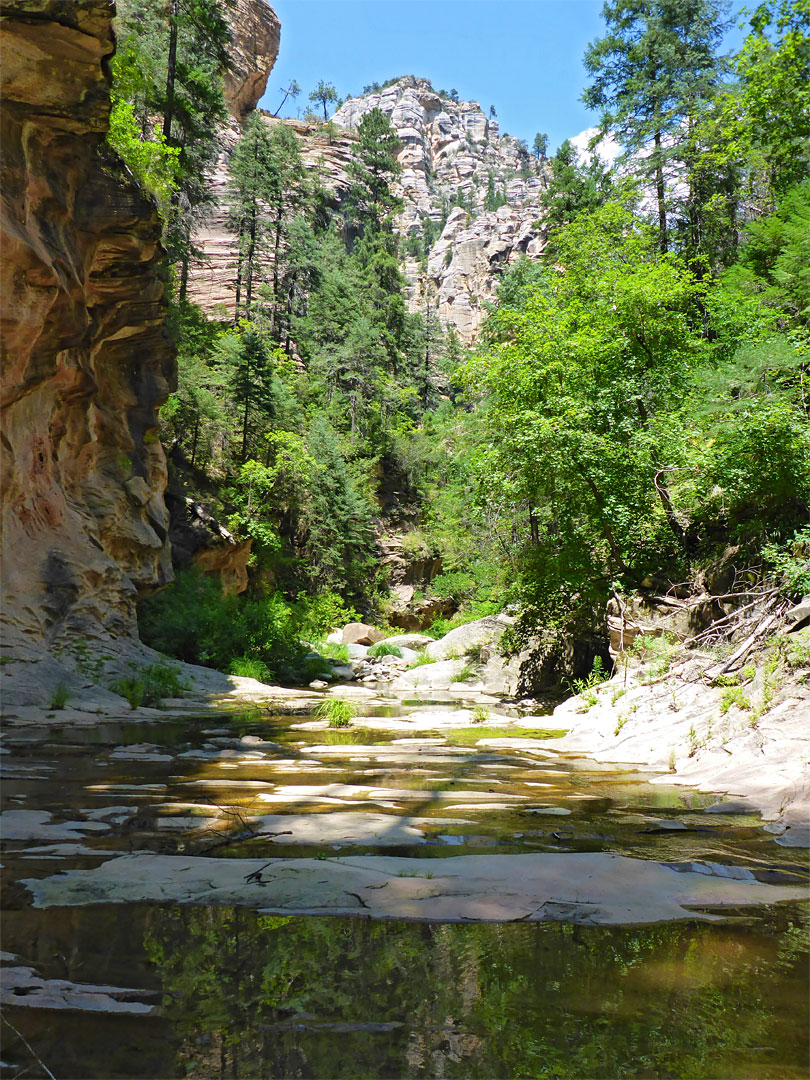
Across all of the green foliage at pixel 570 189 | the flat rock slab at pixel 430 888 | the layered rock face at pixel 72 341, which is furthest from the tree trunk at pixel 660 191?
Result: the flat rock slab at pixel 430 888

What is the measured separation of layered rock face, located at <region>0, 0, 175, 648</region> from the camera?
878 cm

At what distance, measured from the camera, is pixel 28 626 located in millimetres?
10133

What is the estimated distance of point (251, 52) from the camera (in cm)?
5600

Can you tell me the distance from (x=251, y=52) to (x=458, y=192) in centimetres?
3927

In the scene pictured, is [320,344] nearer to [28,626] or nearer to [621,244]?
[621,244]

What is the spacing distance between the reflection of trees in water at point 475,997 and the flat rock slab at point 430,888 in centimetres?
11

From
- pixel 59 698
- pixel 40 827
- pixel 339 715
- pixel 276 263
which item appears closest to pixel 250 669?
pixel 59 698

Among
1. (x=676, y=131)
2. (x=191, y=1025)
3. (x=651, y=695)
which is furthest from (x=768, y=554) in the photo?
(x=676, y=131)

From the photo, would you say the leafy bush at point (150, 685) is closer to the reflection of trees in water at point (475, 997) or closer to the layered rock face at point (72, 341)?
the layered rock face at point (72, 341)

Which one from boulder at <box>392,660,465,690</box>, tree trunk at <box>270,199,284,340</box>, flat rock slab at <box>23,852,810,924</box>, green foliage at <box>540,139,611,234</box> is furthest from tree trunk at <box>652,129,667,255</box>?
tree trunk at <box>270,199,284,340</box>

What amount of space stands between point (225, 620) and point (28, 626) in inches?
288

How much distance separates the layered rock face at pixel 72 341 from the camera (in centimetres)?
878

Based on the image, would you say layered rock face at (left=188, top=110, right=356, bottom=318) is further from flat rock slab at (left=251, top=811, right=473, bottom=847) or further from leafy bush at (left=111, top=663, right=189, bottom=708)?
flat rock slab at (left=251, top=811, right=473, bottom=847)

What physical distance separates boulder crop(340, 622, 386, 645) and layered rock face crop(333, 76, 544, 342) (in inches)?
1488
